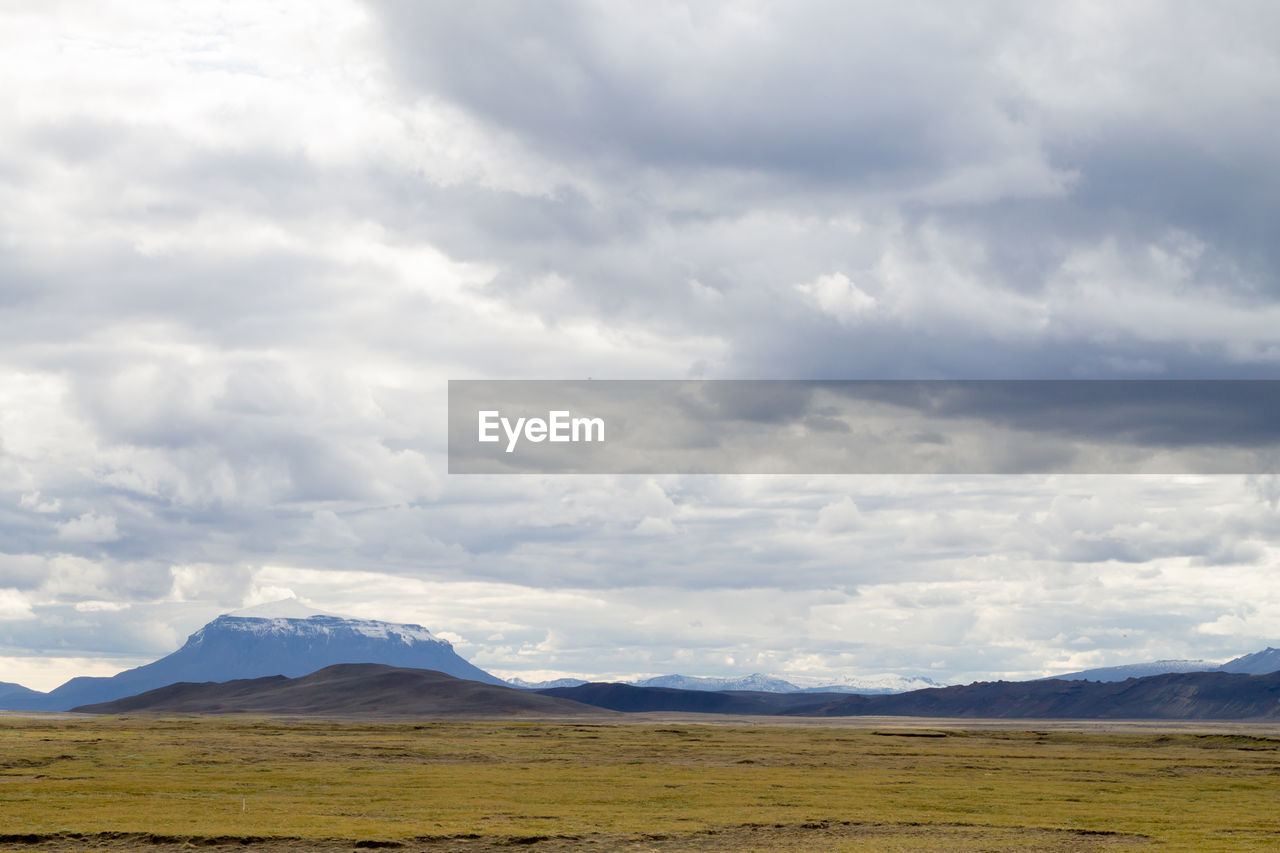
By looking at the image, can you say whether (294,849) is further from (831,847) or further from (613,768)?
(613,768)

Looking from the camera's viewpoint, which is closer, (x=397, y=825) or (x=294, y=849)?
(x=294, y=849)

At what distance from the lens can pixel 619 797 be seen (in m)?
73.6

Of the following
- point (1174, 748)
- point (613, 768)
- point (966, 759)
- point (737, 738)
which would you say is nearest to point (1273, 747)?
point (1174, 748)

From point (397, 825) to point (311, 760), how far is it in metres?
52.6

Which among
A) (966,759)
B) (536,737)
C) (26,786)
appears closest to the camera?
(26,786)

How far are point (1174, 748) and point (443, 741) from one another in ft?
293

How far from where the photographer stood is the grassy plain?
53.5 meters

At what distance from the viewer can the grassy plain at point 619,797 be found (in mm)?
53469

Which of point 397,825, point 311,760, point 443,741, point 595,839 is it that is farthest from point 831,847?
point 443,741

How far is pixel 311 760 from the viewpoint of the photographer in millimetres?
105688

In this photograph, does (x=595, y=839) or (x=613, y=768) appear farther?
(x=613, y=768)

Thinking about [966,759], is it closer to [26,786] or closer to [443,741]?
[443,741]

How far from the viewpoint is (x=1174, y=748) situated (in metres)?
144

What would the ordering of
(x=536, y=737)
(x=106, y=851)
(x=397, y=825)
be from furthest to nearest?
1. (x=536, y=737)
2. (x=397, y=825)
3. (x=106, y=851)
